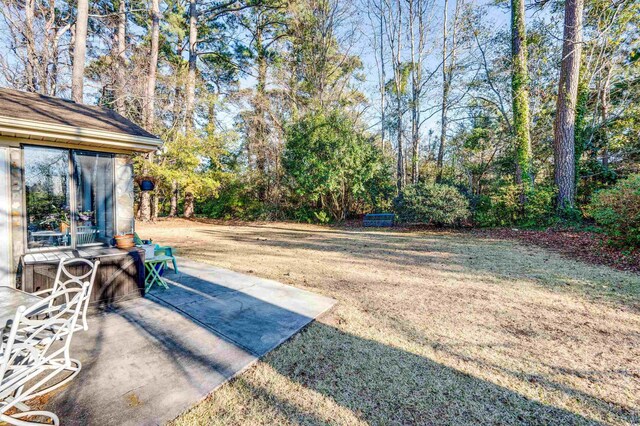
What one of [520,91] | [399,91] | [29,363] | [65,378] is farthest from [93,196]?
[399,91]

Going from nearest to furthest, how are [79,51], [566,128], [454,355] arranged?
[454,355] < [79,51] < [566,128]

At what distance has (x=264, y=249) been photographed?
789 centimetres

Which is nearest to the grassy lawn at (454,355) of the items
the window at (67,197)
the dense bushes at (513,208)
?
the window at (67,197)

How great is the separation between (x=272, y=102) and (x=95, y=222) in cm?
1379

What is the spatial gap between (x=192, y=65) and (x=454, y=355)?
62.0 ft

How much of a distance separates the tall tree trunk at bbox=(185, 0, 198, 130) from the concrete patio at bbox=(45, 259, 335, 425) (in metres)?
13.1

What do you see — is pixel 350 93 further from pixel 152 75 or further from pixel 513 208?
pixel 513 208

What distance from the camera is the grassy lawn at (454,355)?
1.97m

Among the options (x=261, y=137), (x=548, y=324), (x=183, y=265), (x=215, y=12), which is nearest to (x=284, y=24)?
(x=215, y=12)

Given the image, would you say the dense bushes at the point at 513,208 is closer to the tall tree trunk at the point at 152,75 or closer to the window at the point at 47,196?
the window at the point at 47,196

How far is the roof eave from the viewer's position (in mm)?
3498

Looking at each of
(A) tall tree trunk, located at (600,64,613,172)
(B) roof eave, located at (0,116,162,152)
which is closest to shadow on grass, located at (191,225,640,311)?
(B) roof eave, located at (0,116,162,152)

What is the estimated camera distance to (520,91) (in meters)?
11.0

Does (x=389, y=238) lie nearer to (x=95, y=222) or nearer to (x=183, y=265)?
(x=183, y=265)
